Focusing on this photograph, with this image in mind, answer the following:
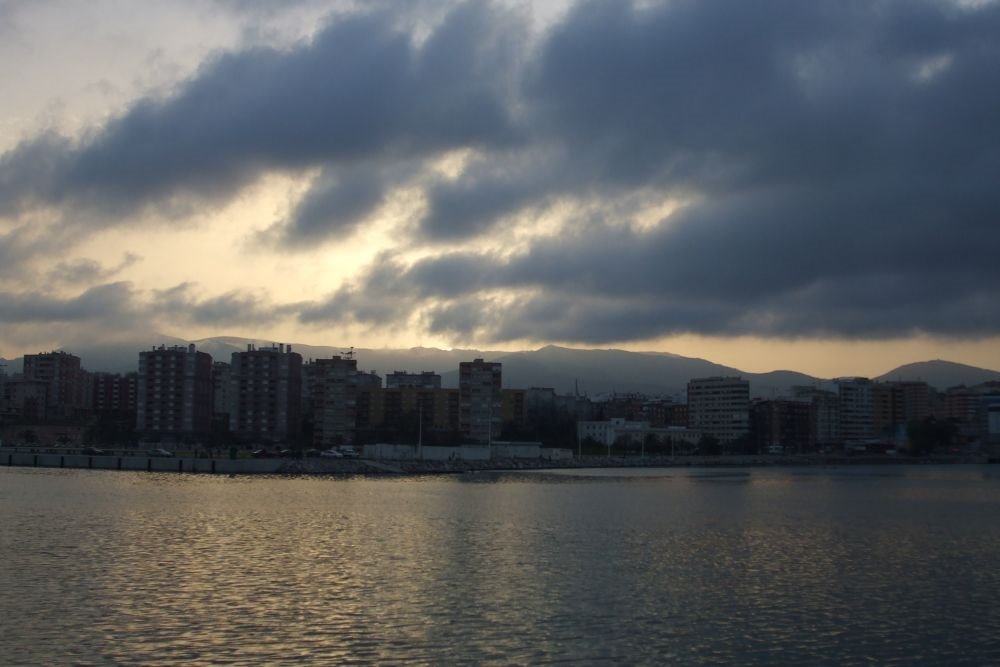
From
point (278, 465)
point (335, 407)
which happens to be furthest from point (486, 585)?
point (335, 407)

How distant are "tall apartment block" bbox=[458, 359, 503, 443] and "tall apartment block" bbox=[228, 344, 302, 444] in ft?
97.9

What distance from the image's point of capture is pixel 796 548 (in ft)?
126

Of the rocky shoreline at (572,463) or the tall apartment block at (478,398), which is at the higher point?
the tall apartment block at (478,398)

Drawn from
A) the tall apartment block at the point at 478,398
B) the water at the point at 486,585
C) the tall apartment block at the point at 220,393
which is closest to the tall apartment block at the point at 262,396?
the tall apartment block at the point at 220,393

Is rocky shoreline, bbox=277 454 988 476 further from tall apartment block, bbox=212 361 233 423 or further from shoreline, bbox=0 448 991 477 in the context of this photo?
tall apartment block, bbox=212 361 233 423

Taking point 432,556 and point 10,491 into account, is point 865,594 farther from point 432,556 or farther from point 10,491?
point 10,491

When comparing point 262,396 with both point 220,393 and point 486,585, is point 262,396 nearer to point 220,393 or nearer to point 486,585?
point 220,393

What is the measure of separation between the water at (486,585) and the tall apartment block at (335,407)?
328 feet

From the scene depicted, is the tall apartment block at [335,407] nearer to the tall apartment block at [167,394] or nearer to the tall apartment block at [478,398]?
the tall apartment block at [478,398]

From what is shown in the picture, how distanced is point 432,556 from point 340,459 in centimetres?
7535

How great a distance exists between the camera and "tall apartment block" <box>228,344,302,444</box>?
6599 inches


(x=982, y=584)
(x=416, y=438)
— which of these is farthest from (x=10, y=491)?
(x=416, y=438)

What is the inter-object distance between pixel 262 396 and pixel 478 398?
36.5 m

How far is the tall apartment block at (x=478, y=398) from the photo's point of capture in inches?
6442
